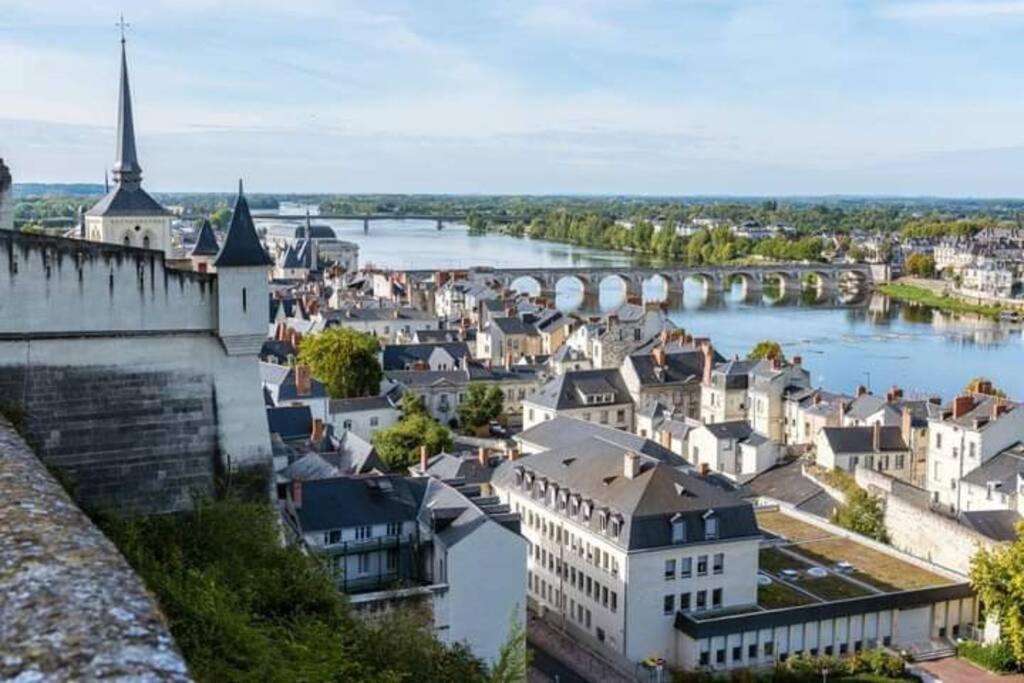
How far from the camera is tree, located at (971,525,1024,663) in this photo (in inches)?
829

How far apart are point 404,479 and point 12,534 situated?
16.8 m

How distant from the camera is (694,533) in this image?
72.7 ft

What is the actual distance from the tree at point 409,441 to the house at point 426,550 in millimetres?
11511

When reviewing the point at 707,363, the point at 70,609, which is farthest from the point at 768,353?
the point at 70,609

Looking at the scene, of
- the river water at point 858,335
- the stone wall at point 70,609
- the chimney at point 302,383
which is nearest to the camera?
the stone wall at point 70,609

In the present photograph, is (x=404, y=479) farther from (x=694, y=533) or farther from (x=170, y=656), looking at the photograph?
(x=170, y=656)

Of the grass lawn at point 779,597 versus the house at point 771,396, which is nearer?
the grass lawn at point 779,597

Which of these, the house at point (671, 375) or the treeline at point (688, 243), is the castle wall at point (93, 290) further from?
the treeline at point (688, 243)

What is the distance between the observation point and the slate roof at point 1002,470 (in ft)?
96.0

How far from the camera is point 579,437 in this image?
100ft

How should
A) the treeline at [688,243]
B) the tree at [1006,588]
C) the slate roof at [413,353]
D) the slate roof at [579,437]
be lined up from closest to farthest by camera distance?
the tree at [1006,588]
the slate roof at [579,437]
the slate roof at [413,353]
the treeline at [688,243]

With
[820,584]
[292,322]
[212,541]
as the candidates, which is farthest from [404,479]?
[292,322]

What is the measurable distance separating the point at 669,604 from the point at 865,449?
13.9m

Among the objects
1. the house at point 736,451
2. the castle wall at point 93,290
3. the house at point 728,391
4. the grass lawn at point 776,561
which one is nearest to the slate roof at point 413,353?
the house at point 728,391
